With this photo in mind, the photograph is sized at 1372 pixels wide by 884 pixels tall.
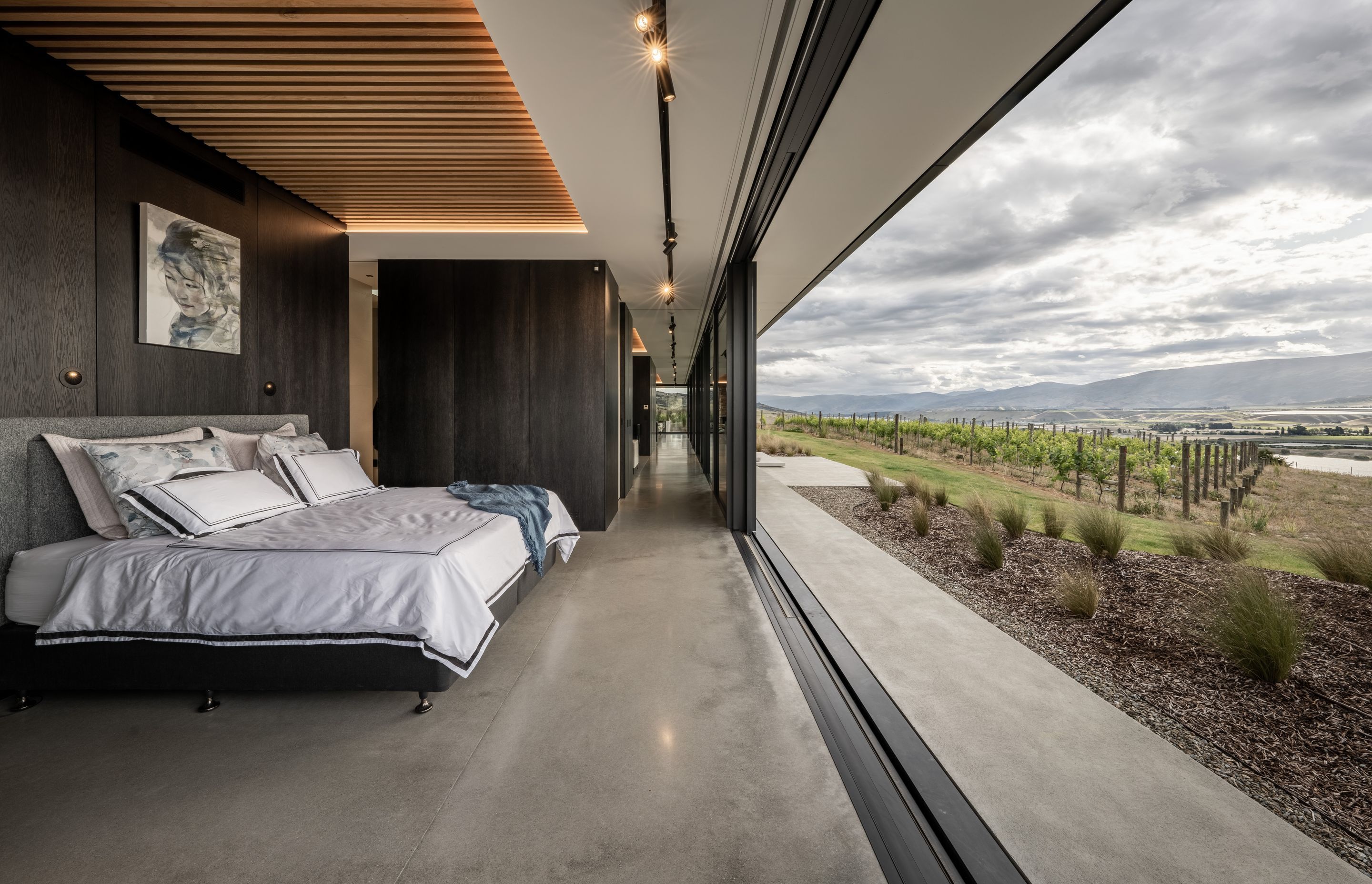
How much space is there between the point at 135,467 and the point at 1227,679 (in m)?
4.11

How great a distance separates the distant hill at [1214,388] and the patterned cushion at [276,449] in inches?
148

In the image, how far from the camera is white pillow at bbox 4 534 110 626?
6.93 ft

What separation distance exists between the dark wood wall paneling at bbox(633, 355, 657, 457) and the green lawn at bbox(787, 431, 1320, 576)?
588 centimetres

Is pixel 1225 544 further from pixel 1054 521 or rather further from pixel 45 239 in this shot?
pixel 45 239

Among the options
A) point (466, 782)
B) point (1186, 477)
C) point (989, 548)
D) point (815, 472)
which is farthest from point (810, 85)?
point (815, 472)

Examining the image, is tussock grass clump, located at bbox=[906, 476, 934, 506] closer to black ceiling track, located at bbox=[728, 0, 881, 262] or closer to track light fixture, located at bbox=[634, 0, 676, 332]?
black ceiling track, located at bbox=[728, 0, 881, 262]

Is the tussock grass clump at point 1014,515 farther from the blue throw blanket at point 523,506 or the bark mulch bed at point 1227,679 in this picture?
the blue throw blanket at point 523,506

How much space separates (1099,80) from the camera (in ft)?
5.57

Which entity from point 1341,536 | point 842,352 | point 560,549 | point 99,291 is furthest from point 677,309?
point 1341,536

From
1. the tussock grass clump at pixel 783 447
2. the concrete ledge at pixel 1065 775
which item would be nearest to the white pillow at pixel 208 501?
the concrete ledge at pixel 1065 775

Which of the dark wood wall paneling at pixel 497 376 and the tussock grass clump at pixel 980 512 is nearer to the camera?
the tussock grass clump at pixel 980 512

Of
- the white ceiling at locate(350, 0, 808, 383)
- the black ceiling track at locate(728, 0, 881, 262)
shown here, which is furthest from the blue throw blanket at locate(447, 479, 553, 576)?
the black ceiling track at locate(728, 0, 881, 262)

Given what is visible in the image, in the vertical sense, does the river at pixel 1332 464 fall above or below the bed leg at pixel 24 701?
above

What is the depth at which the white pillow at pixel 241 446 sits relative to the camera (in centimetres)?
313
